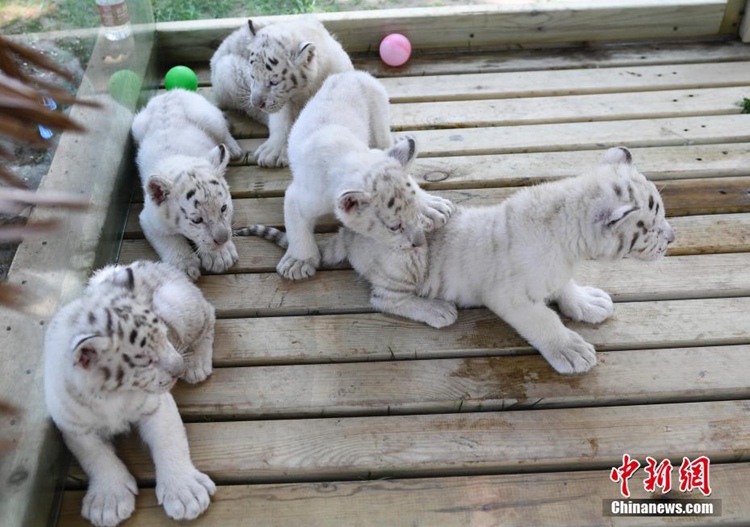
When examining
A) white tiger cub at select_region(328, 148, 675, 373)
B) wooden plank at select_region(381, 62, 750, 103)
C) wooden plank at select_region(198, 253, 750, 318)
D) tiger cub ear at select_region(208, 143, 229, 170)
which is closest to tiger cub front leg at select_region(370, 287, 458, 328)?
white tiger cub at select_region(328, 148, 675, 373)

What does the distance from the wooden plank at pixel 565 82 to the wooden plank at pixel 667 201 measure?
104 cm

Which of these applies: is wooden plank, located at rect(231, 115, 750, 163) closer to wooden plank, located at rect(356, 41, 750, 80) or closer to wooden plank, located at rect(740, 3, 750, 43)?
wooden plank, located at rect(356, 41, 750, 80)

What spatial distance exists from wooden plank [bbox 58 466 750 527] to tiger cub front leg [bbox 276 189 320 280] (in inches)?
44.8

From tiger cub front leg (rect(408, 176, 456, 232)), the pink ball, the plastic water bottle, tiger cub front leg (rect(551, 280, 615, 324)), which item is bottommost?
tiger cub front leg (rect(551, 280, 615, 324))

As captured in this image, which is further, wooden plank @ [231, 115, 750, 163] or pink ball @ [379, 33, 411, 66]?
pink ball @ [379, 33, 411, 66]

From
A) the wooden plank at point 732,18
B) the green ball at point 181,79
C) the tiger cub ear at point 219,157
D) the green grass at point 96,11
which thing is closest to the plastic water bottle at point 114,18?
the green grass at point 96,11

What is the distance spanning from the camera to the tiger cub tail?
3.61m

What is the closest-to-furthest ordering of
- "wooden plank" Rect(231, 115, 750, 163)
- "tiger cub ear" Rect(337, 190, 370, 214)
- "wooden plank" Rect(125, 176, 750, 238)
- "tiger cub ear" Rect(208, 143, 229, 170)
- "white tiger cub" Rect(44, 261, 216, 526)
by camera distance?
"white tiger cub" Rect(44, 261, 216, 526) → "tiger cub ear" Rect(337, 190, 370, 214) → "tiger cub ear" Rect(208, 143, 229, 170) → "wooden plank" Rect(125, 176, 750, 238) → "wooden plank" Rect(231, 115, 750, 163)

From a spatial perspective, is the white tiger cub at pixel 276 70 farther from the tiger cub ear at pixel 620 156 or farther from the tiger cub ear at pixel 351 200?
the tiger cub ear at pixel 620 156

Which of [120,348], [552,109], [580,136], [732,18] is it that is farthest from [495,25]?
[120,348]

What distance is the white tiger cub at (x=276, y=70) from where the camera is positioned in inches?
151

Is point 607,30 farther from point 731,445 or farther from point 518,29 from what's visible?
point 731,445

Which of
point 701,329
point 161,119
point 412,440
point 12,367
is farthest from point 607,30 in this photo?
point 12,367

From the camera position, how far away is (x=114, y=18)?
160 inches
